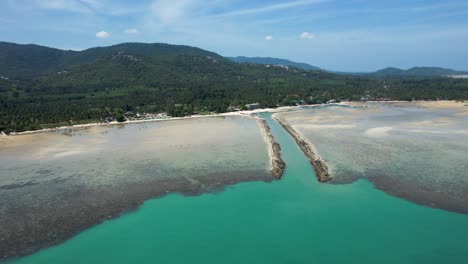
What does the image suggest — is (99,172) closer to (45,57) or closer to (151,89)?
(151,89)

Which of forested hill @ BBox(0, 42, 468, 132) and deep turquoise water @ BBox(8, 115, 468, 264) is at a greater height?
forested hill @ BBox(0, 42, 468, 132)

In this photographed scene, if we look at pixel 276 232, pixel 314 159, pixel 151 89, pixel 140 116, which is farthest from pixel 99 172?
pixel 151 89

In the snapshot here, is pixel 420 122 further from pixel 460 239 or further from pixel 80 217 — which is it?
pixel 80 217

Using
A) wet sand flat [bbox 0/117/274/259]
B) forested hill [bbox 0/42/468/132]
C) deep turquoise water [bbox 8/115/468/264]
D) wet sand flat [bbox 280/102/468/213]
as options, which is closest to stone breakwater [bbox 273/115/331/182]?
wet sand flat [bbox 280/102/468/213]

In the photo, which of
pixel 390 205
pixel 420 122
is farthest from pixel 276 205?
pixel 420 122

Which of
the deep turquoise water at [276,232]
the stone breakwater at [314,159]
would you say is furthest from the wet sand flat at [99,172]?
the stone breakwater at [314,159]

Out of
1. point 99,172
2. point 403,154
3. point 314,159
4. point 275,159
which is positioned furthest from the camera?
point 403,154

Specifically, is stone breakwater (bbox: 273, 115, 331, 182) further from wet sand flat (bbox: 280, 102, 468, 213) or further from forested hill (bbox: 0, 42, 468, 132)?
forested hill (bbox: 0, 42, 468, 132)
